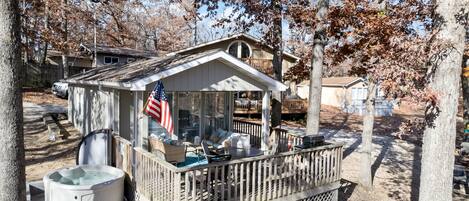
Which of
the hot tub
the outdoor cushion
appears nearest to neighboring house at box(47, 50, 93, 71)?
the outdoor cushion

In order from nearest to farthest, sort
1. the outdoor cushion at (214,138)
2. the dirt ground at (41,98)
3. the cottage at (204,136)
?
the cottage at (204,136)
the outdoor cushion at (214,138)
the dirt ground at (41,98)

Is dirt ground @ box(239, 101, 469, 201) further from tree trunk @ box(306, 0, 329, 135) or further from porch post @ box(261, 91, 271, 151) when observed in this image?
porch post @ box(261, 91, 271, 151)

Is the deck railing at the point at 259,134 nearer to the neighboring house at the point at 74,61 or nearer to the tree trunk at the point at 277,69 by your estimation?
the tree trunk at the point at 277,69

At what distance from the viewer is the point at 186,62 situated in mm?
8328

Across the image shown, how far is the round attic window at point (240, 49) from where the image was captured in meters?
25.8

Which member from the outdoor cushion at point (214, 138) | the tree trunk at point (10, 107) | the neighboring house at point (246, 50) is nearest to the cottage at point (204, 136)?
the outdoor cushion at point (214, 138)

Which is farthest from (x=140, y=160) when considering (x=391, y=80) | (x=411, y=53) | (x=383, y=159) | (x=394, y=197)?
(x=383, y=159)

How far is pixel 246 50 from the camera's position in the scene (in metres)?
26.4

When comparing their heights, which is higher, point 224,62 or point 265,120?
point 224,62

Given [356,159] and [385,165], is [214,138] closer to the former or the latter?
[356,159]

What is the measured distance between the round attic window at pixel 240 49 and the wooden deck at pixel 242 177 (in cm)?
1825

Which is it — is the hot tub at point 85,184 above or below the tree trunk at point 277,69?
below

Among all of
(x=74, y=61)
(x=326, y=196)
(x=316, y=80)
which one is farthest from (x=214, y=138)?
(x=74, y=61)

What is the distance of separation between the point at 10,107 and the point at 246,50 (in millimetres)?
22894
